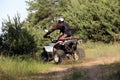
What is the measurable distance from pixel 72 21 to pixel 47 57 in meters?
11.0

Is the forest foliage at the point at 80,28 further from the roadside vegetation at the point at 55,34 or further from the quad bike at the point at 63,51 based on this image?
the quad bike at the point at 63,51

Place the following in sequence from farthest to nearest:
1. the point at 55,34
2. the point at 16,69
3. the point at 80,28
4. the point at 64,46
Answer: the point at 80,28 < the point at 55,34 < the point at 64,46 < the point at 16,69

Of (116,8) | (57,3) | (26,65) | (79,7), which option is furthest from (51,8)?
(26,65)

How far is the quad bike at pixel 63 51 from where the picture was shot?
46.0 feet

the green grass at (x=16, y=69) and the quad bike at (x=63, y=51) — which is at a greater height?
the green grass at (x=16, y=69)

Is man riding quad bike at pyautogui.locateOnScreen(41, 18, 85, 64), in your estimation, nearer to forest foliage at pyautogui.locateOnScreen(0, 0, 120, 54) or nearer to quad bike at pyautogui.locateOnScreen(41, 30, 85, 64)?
quad bike at pyautogui.locateOnScreen(41, 30, 85, 64)

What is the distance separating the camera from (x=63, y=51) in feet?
46.5

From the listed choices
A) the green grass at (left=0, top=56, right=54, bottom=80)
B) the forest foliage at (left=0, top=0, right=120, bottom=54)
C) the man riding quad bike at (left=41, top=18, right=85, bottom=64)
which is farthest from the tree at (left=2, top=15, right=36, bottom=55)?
the green grass at (left=0, top=56, right=54, bottom=80)

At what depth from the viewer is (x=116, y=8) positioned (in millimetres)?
23016

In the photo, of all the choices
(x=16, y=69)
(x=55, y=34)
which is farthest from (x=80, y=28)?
(x=16, y=69)

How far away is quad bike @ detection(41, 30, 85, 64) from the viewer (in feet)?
46.0

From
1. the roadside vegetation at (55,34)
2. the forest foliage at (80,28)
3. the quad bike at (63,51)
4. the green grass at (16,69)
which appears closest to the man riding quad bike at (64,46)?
the quad bike at (63,51)

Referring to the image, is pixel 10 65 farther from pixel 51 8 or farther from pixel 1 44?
pixel 51 8

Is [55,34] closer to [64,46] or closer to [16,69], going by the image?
[64,46]
